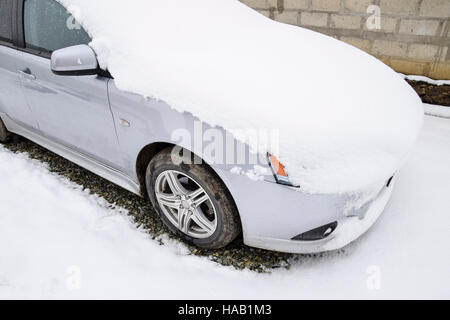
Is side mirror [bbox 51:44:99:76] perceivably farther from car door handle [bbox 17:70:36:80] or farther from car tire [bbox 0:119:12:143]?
car tire [bbox 0:119:12:143]

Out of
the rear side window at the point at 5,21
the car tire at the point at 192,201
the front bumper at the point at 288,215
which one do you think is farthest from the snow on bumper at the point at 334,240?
the rear side window at the point at 5,21

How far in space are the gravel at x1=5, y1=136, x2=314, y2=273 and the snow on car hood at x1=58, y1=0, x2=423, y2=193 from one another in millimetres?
709

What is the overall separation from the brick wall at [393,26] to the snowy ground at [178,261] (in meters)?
1.76

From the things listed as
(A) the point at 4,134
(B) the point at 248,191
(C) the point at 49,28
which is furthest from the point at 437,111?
(A) the point at 4,134

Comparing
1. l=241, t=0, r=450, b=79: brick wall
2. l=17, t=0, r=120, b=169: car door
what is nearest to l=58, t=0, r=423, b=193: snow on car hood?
Result: l=17, t=0, r=120, b=169: car door

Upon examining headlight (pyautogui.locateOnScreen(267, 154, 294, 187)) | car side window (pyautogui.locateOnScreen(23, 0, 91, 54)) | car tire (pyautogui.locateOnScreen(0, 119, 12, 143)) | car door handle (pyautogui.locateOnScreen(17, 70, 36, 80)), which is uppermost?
car side window (pyautogui.locateOnScreen(23, 0, 91, 54))

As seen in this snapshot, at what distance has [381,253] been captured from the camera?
200cm

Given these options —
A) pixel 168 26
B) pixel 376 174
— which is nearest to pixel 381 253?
pixel 376 174

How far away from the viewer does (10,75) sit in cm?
251

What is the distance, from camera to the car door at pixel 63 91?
2.03m

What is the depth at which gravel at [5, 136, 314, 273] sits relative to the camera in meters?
2.06

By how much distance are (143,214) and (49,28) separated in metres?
1.42

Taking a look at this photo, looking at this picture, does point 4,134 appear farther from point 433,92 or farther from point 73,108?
point 433,92
